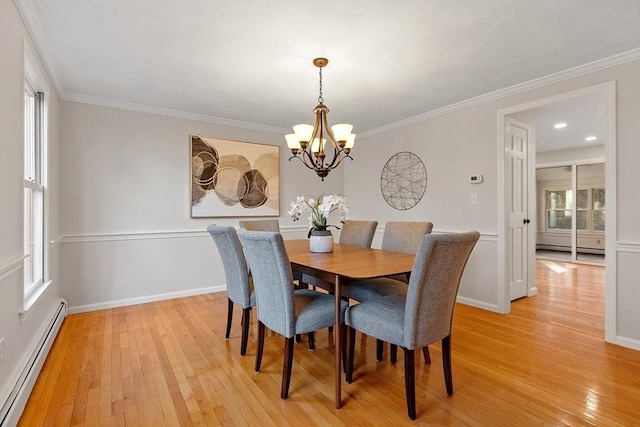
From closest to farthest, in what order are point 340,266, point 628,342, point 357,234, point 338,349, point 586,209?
point 338,349
point 340,266
point 628,342
point 357,234
point 586,209

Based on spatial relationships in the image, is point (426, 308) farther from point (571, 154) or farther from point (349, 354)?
point (571, 154)

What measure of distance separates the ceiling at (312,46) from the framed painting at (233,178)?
0.75 meters

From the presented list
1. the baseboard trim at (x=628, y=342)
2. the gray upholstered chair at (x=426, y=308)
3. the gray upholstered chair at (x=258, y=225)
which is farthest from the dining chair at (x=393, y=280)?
the baseboard trim at (x=628, y=342)

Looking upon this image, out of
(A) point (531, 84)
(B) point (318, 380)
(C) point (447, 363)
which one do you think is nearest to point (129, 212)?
(B) point (318, 380)

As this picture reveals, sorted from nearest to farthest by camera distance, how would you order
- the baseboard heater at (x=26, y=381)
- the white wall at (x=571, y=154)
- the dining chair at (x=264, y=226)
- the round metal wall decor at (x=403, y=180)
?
the baseboard heater at (x=26, y=381)
the dining chair at (x=264, y=226)
the round metal wall decor at (x=403, y=180)
the white wall at (x=571, y=154)

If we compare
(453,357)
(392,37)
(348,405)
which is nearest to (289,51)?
(392,37)

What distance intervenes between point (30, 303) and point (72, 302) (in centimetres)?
136

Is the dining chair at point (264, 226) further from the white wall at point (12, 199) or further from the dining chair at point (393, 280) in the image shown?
the white wall at point (12, 199)

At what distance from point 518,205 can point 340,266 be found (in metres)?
2.74

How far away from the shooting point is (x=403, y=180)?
4344 mm

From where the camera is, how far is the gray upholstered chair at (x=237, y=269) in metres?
2.27

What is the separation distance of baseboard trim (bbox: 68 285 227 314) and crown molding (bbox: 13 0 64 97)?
2177 millimetres

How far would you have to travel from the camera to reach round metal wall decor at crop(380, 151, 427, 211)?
4.11 m

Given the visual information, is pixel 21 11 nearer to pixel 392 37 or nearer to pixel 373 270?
pixel 392 37
